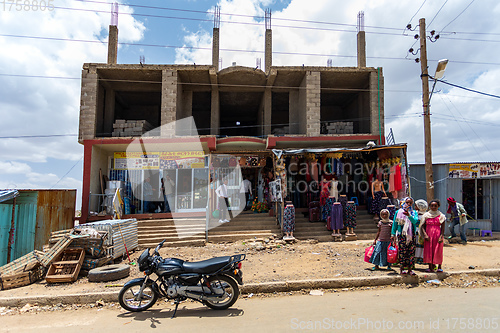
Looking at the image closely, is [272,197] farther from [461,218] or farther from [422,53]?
[422,53]

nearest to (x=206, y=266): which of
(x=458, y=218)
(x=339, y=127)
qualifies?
(x=458, y=218)

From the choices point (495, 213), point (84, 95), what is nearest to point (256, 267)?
point (84, 95)

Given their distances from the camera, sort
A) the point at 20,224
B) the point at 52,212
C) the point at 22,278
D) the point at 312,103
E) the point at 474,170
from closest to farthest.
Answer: the point at 22,278
the point at 20,224
the point at 52,212
the point at 474,170
the point at 312,103

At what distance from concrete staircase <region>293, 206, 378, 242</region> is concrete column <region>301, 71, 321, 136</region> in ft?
14.2

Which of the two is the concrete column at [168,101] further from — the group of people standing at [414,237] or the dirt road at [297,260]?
the group of people standing at [414,237]

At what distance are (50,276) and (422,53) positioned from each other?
14042mm

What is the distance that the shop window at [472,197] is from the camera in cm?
1385

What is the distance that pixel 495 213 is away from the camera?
13.7m

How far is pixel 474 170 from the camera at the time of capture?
13.2m

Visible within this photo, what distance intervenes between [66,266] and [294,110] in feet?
40.5

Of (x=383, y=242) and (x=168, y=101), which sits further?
(x=168, y=101)

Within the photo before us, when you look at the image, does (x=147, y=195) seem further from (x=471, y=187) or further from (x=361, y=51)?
(x=471, y=187)

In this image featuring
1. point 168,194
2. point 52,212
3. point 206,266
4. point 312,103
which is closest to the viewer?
point 206,266

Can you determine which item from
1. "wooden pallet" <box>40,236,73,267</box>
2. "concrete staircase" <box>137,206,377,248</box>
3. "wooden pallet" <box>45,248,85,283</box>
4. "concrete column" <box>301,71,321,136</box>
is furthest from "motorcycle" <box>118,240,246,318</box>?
"concrete column" <box>301,71,321,136</box>
